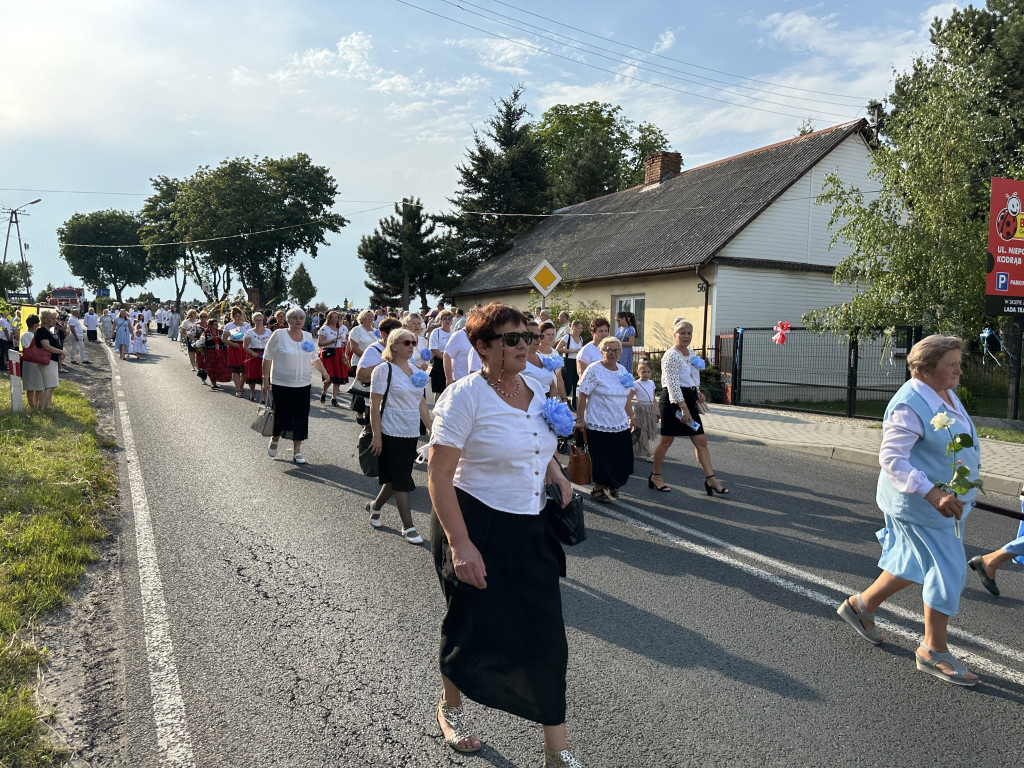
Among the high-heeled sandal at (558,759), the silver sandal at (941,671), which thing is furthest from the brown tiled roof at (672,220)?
the high-heeled sandal at (558,759)

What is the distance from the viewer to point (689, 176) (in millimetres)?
31109

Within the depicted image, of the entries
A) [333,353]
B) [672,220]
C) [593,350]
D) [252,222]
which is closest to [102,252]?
[252,222]

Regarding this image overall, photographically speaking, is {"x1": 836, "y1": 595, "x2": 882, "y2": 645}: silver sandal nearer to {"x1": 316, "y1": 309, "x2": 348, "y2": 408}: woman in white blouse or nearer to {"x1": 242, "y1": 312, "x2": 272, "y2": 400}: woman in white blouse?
{"x1": 242, "y1": 312, "x2": 272, "y2": 400}: woman in white blouse

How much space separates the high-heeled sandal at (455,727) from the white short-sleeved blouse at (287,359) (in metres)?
6.71

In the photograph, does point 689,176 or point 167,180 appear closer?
point 689,176

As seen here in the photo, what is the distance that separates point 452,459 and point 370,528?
155 inches

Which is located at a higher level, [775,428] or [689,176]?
[689,176]

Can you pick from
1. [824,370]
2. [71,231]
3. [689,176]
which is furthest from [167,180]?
[824,370]

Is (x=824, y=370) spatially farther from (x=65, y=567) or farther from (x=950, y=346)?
(x=65, y=567)

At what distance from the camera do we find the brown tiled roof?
2292 cm

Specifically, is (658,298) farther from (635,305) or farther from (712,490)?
(712,490)

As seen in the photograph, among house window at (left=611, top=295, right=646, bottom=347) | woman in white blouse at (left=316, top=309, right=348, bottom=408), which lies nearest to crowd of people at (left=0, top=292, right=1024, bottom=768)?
woman in white blouse at (left=316, top=309, right=348, bottom=408)

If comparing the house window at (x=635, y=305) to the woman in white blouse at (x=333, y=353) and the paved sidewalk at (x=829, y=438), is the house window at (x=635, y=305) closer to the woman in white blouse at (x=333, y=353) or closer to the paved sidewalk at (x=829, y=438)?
the paved sidewalk at (x=829, y=438)

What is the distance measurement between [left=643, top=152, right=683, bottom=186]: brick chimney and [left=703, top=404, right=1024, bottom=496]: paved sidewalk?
19.9m
